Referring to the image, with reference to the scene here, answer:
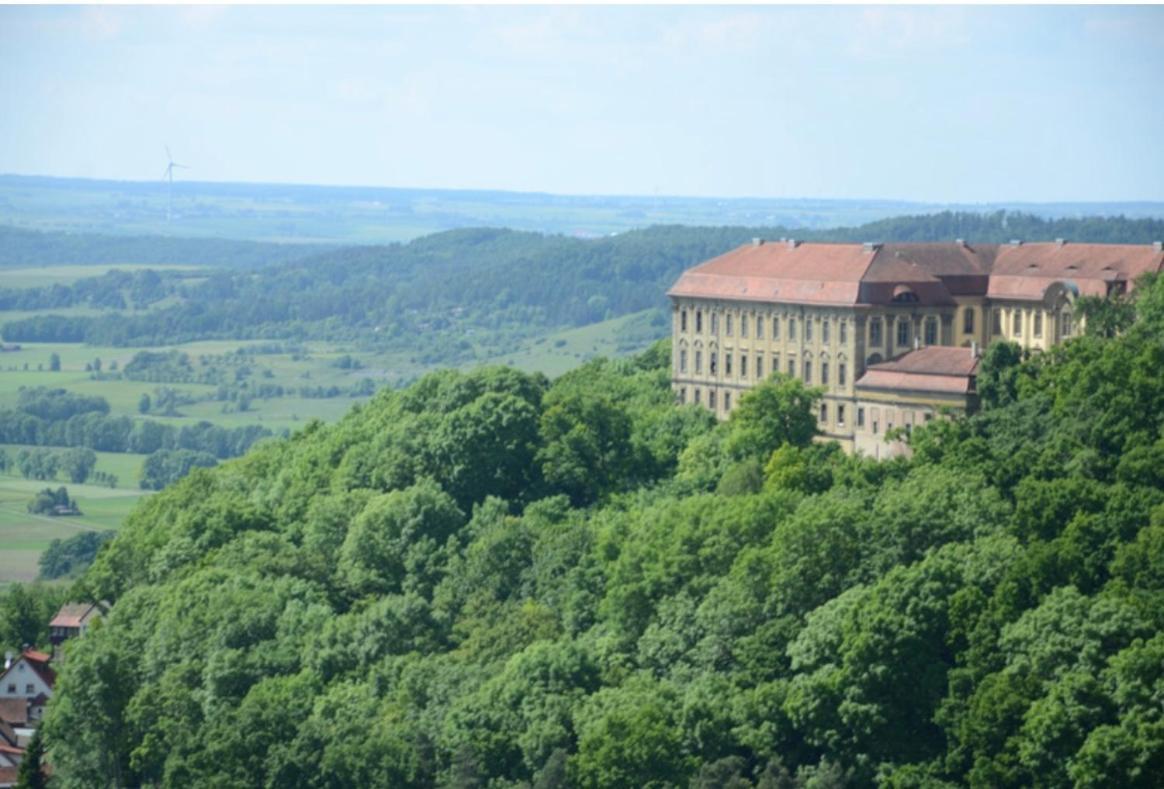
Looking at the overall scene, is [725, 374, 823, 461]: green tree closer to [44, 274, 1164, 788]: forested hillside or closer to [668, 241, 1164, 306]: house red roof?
[44, 274, 1164, 788]: forested hillside

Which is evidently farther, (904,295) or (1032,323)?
(904,295)

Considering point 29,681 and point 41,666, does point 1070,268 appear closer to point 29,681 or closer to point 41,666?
point 41,666

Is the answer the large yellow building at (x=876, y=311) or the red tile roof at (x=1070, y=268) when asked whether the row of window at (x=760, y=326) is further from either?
the red tile roof at (x=1070, y=268)

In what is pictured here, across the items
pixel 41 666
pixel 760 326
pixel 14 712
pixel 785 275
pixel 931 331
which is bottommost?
pixel 14 712

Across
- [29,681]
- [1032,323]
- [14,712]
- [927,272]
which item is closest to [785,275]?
[927,272]

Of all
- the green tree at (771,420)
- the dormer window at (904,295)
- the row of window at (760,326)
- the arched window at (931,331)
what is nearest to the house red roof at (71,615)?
the row of window at (760,326)

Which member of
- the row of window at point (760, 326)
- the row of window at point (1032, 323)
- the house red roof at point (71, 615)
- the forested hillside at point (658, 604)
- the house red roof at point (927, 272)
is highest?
the house red roof at point (927, 272)
